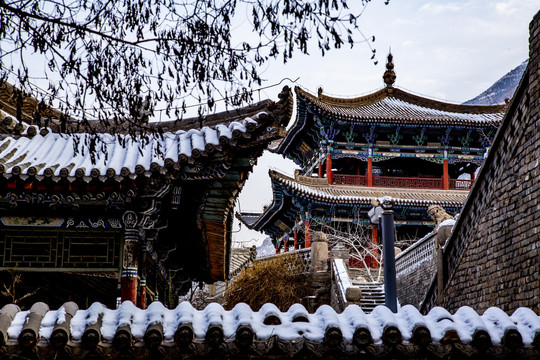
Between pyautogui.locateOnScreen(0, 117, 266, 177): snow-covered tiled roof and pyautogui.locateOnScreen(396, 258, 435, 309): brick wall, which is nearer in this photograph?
pyautogui.locateOnScreen(0, 117, 266, 177): snow-covered tiled roof

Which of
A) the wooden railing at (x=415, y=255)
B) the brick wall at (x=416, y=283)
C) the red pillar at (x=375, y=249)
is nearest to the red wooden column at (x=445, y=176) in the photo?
the red pillar at (x=375, y=249)

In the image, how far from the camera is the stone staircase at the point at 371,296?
53.3 feet

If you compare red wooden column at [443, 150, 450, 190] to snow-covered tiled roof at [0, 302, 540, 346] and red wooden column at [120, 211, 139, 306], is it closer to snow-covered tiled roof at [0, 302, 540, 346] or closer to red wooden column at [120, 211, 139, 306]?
red wooden column at [120, 211, 139, 306]

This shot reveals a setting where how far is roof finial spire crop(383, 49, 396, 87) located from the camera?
3224 centimetres

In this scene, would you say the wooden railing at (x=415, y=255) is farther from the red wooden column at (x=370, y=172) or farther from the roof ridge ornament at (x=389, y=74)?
the roof ridge ornament at (x=389, y=74)

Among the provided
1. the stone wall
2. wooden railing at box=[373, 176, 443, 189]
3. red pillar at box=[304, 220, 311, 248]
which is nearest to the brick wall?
the stone wall

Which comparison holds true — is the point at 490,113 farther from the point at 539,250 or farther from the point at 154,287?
the point at 539,250

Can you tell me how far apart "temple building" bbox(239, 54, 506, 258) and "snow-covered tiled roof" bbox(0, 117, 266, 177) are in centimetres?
1771

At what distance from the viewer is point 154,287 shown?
35.5ft

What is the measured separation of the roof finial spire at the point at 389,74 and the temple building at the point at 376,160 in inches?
47.6

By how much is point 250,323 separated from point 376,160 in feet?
80.2

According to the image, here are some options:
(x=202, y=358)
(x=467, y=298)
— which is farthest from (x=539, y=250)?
(x=202, y=358)

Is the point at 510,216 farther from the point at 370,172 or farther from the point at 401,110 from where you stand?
the point at 401,110

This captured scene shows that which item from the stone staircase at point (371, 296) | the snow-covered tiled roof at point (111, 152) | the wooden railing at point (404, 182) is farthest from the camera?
the wooden railing at point (404, 182)
